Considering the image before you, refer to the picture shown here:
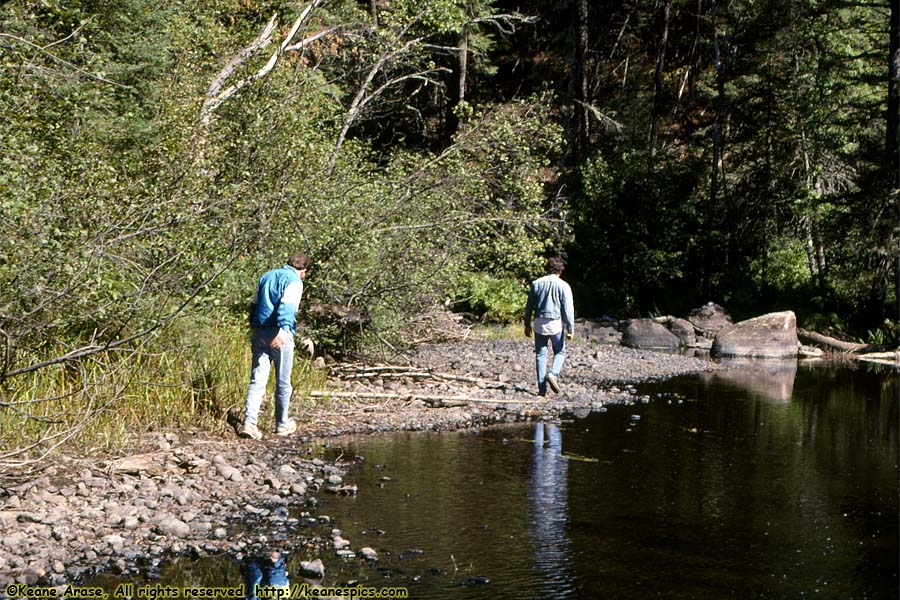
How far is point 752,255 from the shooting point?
103ft

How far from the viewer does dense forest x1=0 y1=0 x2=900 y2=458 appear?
10.2m

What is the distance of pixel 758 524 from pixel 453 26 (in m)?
14.2

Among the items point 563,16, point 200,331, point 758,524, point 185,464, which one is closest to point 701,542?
point 758,524

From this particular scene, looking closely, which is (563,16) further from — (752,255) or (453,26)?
(453,26)

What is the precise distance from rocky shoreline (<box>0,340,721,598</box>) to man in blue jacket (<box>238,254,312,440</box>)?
52cm

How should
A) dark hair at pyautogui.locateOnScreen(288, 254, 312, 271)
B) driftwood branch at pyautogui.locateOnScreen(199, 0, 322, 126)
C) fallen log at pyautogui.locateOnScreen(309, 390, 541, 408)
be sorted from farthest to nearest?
driftwood branch at pyautogui.locateOnScreen(199, 0, 322, 126) → fallen log at pyautogui.locateOnScreen(309, 390, 541, 408) → dark hair at pyautogui.locateOnScreen(288, 254, 312, 271)

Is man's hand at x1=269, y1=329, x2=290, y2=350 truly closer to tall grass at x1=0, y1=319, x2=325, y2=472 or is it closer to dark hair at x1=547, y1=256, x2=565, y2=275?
tall grass at x1=0, y1=319, x2=325, y2=472

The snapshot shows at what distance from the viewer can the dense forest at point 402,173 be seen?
33.4 ft

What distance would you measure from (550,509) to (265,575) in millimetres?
2818

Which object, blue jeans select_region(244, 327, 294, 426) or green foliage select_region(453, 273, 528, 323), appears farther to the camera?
green foliage select_region(453, 273, 528, 323)

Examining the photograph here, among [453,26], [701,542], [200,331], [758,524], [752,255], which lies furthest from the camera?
[752,255]

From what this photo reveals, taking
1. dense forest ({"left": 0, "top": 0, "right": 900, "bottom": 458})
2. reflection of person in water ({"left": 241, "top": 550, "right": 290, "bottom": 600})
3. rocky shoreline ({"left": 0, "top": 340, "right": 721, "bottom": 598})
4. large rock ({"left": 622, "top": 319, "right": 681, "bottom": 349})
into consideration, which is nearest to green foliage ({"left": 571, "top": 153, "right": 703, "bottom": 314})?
dense forest ({"left": 0, "top": 0, "right": 900, "bottom": 458})

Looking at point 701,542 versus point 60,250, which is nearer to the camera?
point 701,542

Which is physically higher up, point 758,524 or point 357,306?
point 357,306
